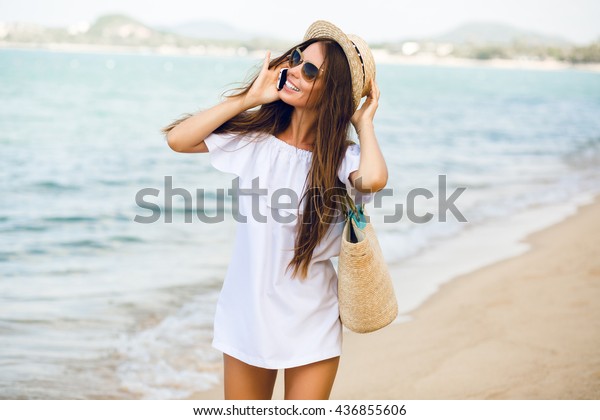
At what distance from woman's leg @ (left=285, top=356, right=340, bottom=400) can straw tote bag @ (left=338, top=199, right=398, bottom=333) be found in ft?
0.53

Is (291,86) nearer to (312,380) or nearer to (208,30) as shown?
(312,380)

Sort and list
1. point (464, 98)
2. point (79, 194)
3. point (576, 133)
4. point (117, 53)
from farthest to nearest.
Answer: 1. point (117, 53)
2. point (464, 98)
3. point (576, 133)
4. point (79, 194)

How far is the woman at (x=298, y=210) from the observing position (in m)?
2.31

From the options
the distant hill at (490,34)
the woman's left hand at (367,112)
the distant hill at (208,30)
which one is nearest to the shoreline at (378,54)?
the distant hill at (208,30)

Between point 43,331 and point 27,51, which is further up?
point 27,51

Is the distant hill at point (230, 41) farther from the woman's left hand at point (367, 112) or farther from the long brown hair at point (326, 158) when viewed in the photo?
the long brown hair at point (326, 158)

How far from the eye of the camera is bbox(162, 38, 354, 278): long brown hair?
7.55 ft

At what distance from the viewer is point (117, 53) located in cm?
9569

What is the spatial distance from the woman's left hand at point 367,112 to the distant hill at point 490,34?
54024 mm

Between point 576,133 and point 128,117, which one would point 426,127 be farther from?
point 128,117

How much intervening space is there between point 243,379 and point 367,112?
38.3 inches

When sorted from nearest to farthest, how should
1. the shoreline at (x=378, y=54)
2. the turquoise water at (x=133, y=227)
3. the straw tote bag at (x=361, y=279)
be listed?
the straw tote bag at (x=361, y=279)
the turquoise water at (x=133, y=227)
the shoreline at (x=378, y=54)

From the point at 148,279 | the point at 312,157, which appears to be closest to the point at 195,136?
the point at 312,157

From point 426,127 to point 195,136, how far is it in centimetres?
2234
